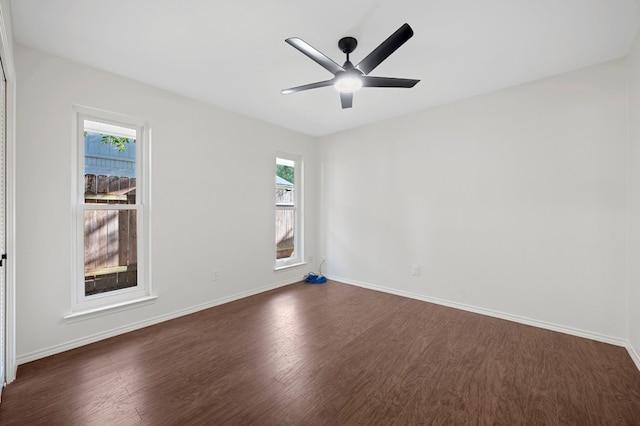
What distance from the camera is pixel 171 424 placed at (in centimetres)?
158

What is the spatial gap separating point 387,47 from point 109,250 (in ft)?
10.2

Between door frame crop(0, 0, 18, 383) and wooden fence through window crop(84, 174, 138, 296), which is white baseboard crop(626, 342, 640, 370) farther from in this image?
door frame crop(0, 0, 18, 383)

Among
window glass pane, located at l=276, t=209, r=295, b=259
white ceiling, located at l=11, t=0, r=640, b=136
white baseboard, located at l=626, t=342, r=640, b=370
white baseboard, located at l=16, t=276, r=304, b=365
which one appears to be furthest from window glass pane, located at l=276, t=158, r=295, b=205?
white baseboard, located at l=626, t=342, r=640, b=370

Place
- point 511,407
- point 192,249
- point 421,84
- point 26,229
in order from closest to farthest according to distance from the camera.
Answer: point 511,407 → point 26,229 → point 421,84 → point 192,249

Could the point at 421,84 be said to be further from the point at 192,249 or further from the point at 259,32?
the point at 192,249

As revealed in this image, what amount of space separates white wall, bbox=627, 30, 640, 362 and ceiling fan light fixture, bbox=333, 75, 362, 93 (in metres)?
2.19

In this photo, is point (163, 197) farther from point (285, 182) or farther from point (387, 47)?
point (387, 47)

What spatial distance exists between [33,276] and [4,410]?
0.99 metres

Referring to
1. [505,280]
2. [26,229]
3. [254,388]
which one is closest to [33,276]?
[26,229]

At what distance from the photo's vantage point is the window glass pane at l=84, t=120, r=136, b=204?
2648mm

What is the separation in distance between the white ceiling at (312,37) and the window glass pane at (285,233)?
2090 millimetres

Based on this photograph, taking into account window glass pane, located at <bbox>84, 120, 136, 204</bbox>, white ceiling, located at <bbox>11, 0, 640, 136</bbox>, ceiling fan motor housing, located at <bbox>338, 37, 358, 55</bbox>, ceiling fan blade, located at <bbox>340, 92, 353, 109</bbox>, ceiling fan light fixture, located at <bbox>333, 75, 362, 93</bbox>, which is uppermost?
white ceiling, located at <bbox>11, 0, 640, 136</bbox>

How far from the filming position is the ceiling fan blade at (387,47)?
167 centimetres

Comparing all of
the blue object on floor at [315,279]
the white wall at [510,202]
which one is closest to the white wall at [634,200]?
the white wall at [510,202]
